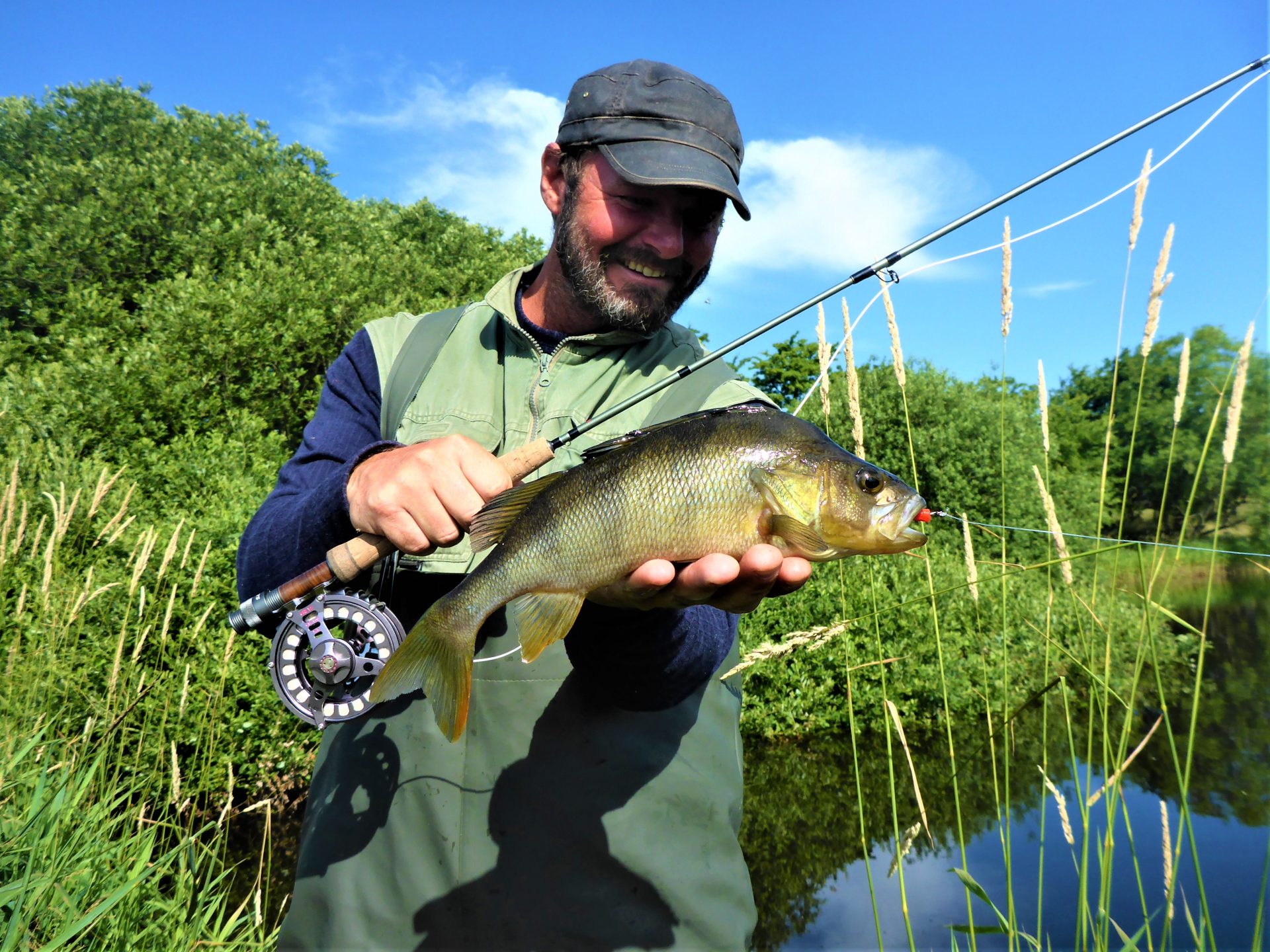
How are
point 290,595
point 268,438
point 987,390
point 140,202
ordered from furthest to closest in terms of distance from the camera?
1. point 987,390
2. point 140,202
3. point 268,438
4. point 290,595

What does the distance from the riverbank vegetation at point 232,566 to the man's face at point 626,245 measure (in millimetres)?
711

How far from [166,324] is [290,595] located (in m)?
15.7

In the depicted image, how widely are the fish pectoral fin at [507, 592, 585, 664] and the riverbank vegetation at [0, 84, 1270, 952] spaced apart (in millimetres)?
551

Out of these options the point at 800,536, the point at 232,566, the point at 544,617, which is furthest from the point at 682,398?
the point at 232,566

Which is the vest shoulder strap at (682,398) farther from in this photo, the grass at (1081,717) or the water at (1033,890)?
the water at (1033,890)

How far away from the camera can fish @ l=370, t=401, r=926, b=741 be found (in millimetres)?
1816

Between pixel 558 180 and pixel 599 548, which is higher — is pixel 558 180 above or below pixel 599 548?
above

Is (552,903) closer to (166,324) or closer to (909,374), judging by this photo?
(166,324)

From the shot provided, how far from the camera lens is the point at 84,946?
8.98 feet

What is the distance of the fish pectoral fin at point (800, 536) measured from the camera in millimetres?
1821

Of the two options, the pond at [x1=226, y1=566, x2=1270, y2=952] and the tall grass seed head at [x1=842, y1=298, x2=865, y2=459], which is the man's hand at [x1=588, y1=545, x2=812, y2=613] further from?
the pond at [x1=226, y1=566, x2=1270, y2=952]

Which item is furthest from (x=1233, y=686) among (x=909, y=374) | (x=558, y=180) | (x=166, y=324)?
(x=166, y=324)

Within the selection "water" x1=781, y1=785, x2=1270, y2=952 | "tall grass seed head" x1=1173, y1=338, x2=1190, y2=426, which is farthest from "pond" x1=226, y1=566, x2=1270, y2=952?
"tall grass seed head" x1=1173, y1=338, x2=1190, y2=426

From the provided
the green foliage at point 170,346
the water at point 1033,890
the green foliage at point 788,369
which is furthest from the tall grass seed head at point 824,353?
the green foliage at point 788,369
